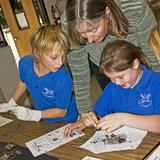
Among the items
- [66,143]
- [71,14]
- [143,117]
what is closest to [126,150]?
[143,117]

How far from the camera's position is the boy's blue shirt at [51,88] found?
173 cm

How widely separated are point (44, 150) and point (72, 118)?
588 millimetres

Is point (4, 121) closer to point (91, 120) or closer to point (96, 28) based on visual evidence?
point (91, 120)

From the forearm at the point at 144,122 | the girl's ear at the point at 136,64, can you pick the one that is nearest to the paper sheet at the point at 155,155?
the forearm at the point at 144,122

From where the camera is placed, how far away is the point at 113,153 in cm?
121

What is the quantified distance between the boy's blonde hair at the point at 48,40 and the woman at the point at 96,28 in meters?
0.04

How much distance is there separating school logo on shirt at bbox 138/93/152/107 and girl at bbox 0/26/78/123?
45cm

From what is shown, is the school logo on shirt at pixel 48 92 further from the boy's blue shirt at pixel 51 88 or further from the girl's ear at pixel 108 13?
the girl's ear at pixel 108 13

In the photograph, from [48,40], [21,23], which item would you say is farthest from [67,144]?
[21,23]

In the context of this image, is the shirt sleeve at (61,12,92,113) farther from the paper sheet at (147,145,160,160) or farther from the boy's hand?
the paper sheet at (147,145,160,160)

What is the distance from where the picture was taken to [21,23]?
515cm

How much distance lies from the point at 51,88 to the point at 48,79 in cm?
5

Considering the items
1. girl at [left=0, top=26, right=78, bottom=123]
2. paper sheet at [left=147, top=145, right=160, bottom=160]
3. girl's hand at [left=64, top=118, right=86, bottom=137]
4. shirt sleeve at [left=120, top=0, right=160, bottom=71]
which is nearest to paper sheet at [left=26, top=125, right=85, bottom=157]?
girl's hand at [left=64, top=118, right=86, bottom=137]

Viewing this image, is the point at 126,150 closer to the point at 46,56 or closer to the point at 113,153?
the point at 113,153
